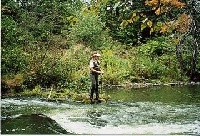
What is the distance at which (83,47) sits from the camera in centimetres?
2197

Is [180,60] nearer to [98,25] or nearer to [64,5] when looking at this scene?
[98,25]

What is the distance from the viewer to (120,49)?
23672 mm

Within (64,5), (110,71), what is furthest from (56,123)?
(64,5)

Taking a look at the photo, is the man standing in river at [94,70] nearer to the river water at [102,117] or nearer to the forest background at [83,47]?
the river water at [102,117]

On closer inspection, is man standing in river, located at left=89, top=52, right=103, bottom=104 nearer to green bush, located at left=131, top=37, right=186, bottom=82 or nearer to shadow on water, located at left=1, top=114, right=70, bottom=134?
shadow on water, located at left=1, top=114, right=70, bottom=134

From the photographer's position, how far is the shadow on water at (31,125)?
706 centimetres

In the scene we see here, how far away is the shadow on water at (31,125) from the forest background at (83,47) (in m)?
1.73

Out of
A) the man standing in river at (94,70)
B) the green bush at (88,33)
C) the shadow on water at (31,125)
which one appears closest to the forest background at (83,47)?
the green bush at (88,33)

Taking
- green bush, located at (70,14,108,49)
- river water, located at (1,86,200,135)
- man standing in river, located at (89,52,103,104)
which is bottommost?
river water, located at (1,86,200,135)

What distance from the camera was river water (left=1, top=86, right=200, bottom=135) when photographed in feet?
24.2

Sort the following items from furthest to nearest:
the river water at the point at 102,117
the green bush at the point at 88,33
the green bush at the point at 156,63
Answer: the green bush at the point at 88,33
the green bush at the point at 156,63
the river water at the point at 102,117

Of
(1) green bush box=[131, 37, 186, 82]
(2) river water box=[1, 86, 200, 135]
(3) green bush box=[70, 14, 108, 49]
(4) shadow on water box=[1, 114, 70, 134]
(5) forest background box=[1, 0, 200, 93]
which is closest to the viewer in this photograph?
(4) shadow on water box=[1, 114, 70, 134]

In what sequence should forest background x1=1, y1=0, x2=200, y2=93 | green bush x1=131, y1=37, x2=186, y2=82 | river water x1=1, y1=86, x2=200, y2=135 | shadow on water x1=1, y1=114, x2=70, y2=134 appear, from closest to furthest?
shadow on water x1=1, y1=114, x2=70, y2=134, river water x1=1, y1=86, x2=200, y2=135, forest background x1=1, y1=0, x2=200, y2=93, green bush x1=131, y1=37, x2=186, y2=82

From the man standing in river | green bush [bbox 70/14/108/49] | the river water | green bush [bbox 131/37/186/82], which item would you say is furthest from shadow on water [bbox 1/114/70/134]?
green bush [bbox 70/14/108/49]
